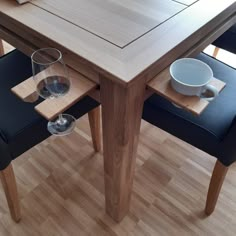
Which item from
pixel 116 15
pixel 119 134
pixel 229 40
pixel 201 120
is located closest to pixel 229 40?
pixel 229 40

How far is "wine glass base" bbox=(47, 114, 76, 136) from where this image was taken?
3.38 feet

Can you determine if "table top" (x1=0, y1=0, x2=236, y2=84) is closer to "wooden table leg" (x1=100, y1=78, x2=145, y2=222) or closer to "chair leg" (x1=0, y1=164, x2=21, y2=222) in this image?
"wooden table leg" (x1=100, y1=78, x2=145, y2=222)

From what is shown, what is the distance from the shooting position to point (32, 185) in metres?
1.34

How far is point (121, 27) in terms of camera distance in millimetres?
808

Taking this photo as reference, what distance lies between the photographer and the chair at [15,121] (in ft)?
3.07

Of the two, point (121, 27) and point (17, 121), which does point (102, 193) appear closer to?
point (17, 121)

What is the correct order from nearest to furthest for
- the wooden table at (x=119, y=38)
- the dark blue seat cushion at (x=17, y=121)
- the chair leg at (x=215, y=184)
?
the wooden table at (x=119, y=38)
the dark blue seat cushion at (x=17, y=121)
the chair leg at (x=215, y=184)

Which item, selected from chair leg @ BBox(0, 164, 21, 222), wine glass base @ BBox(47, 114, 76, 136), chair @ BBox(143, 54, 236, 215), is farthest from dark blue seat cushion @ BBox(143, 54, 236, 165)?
chair leg @ BBox(0, 164, 21, 222)

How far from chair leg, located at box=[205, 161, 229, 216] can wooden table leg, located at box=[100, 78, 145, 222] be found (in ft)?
1.08

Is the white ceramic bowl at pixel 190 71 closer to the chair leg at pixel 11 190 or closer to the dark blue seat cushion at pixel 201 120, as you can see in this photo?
the dark blue seat cushion at pixel 201 120

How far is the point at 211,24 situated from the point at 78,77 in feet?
1.45

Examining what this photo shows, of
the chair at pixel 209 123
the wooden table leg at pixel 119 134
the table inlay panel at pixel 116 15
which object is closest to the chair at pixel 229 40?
the chair at pixel 209 123

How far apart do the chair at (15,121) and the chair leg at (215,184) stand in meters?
0.53

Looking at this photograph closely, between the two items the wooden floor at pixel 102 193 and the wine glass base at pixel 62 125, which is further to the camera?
the wooden floor at pixel 102 193
